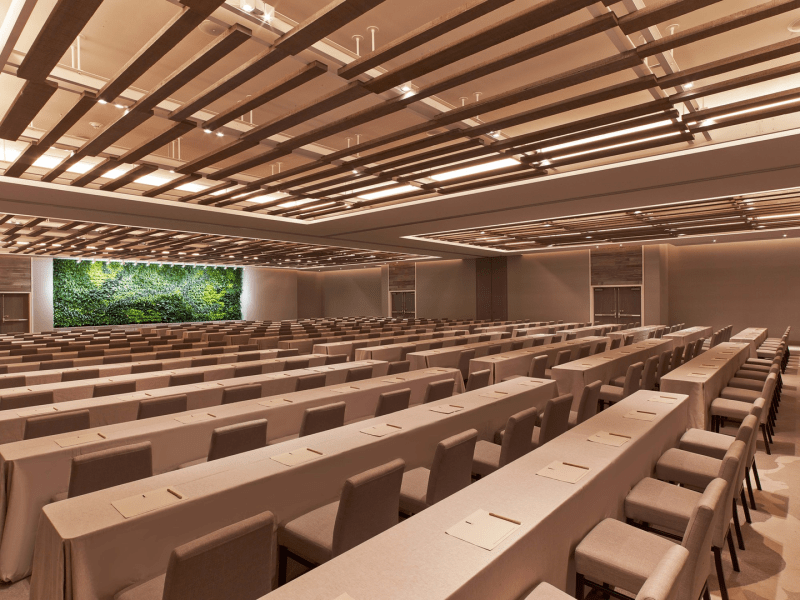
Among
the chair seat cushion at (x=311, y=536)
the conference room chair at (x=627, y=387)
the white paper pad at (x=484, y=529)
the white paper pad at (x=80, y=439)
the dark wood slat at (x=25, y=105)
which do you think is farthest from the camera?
the conference room chair at (x=627, y=387)

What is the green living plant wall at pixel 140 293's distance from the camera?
22.5 metres

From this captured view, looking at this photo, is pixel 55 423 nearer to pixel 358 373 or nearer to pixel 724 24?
pixel 358 373

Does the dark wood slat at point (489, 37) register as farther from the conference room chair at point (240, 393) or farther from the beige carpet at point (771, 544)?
the beige carpet at point (771, 544)

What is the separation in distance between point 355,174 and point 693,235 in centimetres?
1270

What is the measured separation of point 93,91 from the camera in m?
4.65

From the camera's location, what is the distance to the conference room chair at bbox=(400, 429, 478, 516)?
9.28 ft

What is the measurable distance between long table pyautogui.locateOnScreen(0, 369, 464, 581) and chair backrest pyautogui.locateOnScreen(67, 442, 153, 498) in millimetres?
338

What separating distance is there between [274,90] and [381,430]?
3224 millimetres

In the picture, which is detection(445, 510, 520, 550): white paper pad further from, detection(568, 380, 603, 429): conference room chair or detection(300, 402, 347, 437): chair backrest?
detection(568, 380, 603, 429): conference room chair

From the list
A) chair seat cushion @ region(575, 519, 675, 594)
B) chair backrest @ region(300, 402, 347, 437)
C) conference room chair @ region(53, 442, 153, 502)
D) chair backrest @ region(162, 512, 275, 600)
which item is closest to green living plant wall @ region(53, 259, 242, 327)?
chair backrest @ region(300, 402, 347, 437)

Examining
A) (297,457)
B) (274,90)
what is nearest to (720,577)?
(297,457)

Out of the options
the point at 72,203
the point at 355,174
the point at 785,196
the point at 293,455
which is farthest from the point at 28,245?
the point at 785,196

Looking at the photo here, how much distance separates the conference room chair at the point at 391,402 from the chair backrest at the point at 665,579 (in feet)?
9.89

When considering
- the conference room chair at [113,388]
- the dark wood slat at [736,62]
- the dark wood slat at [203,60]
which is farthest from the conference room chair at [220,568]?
the dark wood slat at [736,62]
